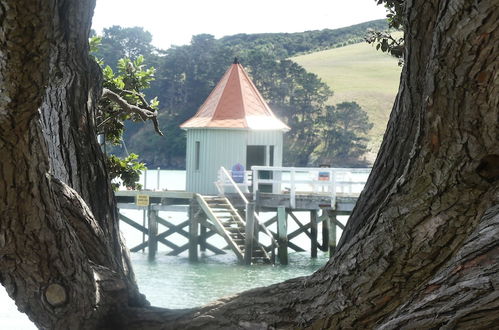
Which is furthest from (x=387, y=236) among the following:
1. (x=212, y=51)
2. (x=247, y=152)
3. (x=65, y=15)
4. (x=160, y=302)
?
(x=212, y=51)

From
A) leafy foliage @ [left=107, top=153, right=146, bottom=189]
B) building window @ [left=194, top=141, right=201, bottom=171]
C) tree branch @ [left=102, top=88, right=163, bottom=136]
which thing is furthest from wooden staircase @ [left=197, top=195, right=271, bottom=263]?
tree branch @ [left=102, top=88, right=163, bottom=136]

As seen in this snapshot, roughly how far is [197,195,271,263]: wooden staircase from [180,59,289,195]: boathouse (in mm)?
1629

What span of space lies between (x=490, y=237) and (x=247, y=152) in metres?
26.6

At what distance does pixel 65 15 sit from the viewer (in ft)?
13.1

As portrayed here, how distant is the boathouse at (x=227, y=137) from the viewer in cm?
2712

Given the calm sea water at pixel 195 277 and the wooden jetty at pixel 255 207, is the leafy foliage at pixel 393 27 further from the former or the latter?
the wooden jetty at pixel 255 207

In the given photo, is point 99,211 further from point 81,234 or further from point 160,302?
point 160,302

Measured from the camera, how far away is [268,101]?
8569 centimetres

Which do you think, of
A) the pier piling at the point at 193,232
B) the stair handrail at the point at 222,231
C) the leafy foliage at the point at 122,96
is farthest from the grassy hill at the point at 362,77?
the leafy foliage at the point at 122,96

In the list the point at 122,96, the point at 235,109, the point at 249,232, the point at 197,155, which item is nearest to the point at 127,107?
the point at 122,96

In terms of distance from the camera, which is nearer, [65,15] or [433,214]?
[433,214]

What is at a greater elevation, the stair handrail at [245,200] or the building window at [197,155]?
the building window at [197,155]

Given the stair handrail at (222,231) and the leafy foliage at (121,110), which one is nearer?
the leafy foliage at (121,110)

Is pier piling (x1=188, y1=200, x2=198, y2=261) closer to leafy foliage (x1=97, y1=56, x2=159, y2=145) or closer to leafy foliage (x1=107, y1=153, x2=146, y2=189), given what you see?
leafy foliage (x1=97, y1=56, x2=159, y2=145)
